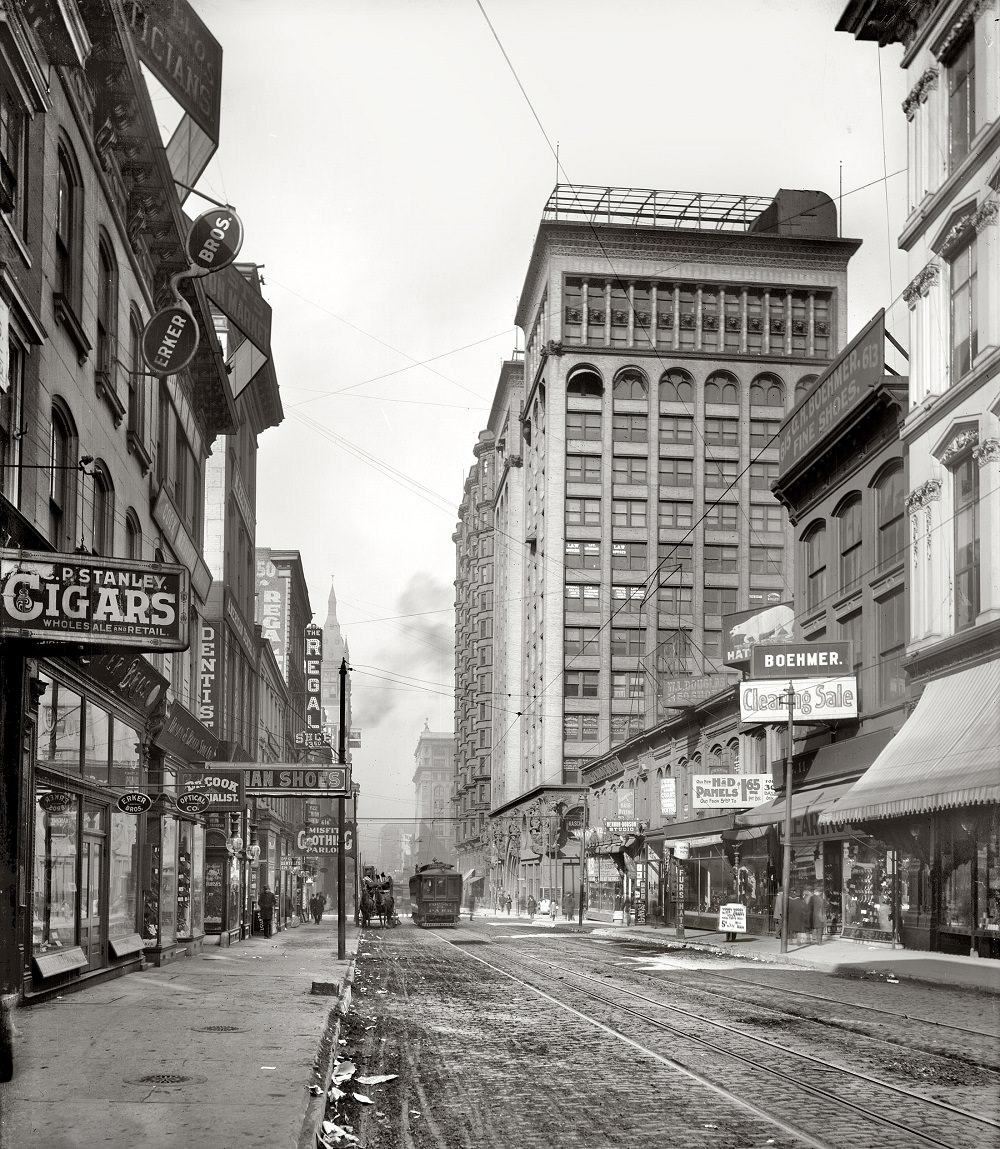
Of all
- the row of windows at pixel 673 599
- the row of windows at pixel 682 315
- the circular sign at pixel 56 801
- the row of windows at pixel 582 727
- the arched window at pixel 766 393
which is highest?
the row of windows at pixel 682 315

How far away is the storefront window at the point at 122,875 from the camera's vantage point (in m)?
23.0

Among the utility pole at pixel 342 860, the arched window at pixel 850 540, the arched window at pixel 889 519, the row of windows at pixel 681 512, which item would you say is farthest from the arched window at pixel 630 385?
the utility pole at pixel 342 860

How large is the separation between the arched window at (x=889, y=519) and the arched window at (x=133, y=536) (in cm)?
1821

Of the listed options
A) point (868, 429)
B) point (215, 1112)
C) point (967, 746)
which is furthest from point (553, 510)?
point (215, 1112)

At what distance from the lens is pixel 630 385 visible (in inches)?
3602

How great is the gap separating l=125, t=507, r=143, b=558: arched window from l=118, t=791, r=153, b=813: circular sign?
5417 mm

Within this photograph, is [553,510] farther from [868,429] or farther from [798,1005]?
[798,1005]

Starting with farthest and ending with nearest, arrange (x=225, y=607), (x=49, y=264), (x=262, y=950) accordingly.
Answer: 1. (x=225, y=607)
2. (x=262, y=950)
3. (x=49, y=264)

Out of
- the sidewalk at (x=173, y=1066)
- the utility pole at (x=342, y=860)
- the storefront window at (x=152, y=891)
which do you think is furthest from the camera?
the utility pole at (x=342, y=860)

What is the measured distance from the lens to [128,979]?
2227 cm

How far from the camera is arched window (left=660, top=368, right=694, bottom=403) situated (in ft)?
299

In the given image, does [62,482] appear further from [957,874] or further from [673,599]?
[673,599]

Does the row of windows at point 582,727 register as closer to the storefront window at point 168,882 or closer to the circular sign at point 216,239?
the storefront window at point 168,882

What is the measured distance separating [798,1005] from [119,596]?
35.7 feet
